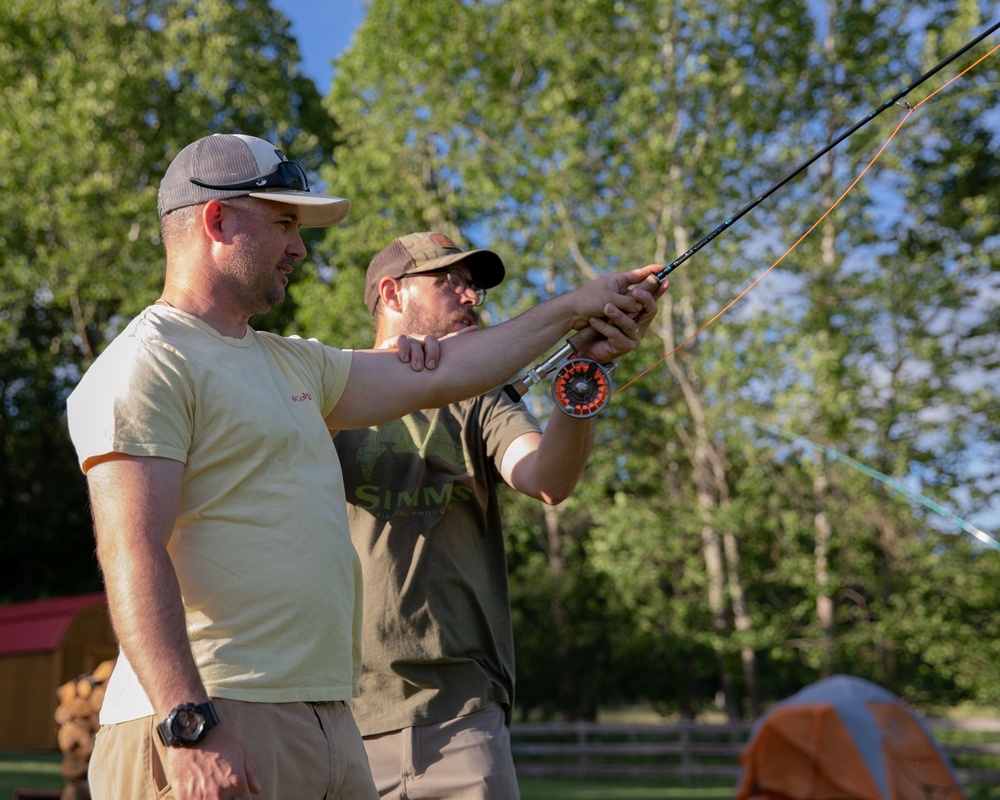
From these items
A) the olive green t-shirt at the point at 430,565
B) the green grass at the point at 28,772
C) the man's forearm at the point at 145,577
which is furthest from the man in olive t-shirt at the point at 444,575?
the green grass at the point at 28,772

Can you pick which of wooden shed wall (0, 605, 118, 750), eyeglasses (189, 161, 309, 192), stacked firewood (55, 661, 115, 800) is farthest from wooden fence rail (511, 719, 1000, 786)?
eyeglasses (189, 161, 309, 192)

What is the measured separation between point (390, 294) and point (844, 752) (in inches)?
379

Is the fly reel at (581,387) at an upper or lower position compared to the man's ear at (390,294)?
lower

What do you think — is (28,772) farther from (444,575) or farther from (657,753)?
(444,575)

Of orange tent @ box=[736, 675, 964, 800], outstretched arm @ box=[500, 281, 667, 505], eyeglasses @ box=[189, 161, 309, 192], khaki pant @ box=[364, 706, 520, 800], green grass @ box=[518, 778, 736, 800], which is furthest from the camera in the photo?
green grass @ box=[518, 778, 736, 800]

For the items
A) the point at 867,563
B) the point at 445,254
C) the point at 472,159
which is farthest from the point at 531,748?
the point at 445,254

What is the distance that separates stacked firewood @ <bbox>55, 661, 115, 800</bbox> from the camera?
6.90 meters

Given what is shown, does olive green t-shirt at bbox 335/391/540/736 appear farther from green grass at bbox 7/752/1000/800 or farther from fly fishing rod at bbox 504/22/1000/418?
green grass at bbox 7/752/1000/800

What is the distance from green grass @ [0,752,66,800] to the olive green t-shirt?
8.79 m

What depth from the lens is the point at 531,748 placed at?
830 inches

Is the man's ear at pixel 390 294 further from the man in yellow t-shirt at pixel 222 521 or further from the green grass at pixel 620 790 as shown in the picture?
the green grass at pixel 620 790

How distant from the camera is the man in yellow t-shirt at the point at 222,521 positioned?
214cm

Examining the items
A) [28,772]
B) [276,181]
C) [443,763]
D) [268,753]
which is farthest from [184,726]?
[28,772]

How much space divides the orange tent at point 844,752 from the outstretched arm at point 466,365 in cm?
982
